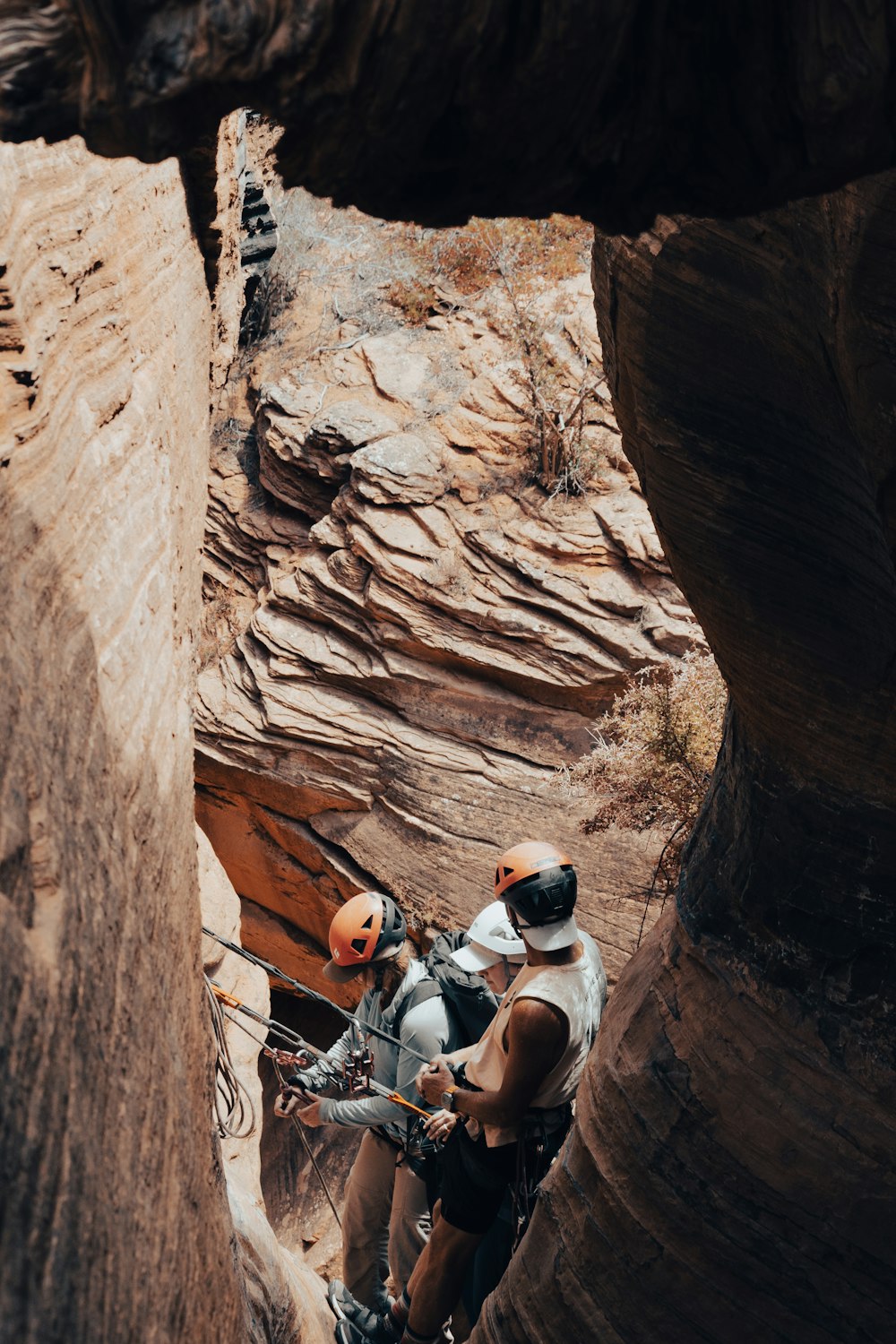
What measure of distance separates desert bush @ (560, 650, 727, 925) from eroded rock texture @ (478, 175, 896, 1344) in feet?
9.54

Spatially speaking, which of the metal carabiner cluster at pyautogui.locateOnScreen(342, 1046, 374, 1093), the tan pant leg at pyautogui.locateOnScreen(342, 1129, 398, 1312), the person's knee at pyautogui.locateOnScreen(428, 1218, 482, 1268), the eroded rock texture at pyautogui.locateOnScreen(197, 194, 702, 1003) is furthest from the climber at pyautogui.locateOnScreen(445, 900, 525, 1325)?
the eroded rock texture at pyautogui.locateOnScreen(197, 194, 702, 1003)

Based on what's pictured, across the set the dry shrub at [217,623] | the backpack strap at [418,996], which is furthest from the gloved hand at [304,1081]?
the dry shrub at [217,623]

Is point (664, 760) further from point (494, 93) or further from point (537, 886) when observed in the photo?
point (494, 93)

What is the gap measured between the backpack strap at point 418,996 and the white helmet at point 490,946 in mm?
134

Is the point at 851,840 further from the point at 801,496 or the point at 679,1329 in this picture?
the point at 679,1329

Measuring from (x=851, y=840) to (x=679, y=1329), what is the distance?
1.54 meters

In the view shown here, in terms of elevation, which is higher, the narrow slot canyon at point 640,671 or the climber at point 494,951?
the narrow slot canyon at point 640,671

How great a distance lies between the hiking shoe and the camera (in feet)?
15.1

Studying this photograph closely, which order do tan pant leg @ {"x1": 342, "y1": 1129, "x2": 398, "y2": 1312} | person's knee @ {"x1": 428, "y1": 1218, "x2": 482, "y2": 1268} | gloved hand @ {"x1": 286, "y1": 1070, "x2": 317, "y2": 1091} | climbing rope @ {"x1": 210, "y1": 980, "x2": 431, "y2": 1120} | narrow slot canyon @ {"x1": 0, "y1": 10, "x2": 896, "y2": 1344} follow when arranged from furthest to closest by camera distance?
tan pant leg @ {"x1": 342, "y1": 1129, "x2": 398, "y2": 1312} → gloved hand @ {"x1": 286, "y1": 1070, "x2": 317, "y2": 1091} → climbing rope @ {"x1": 210, "y1": 980, "x2": 431, "y2": 1120} → person's knee @ {"x1": 428, "y1": 1218, "x2": 482, "y2": 1268} → narrow slot canyon @ {"x1": 0, "y1": 10, "x2": 896, "y2": 1344}

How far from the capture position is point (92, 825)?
1.73 meters

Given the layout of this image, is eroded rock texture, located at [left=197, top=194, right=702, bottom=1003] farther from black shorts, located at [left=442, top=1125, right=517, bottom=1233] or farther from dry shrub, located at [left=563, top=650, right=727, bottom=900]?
black shorts, located at [left=442, top=1125, right=517, bottom=1233]

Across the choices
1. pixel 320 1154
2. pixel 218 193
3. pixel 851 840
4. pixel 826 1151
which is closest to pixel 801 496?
pixel 851 840

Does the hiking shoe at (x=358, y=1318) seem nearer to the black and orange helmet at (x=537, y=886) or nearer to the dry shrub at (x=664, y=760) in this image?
the black and orange helmet at (x=537, y=886)

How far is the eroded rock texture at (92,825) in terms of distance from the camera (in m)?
1.37
